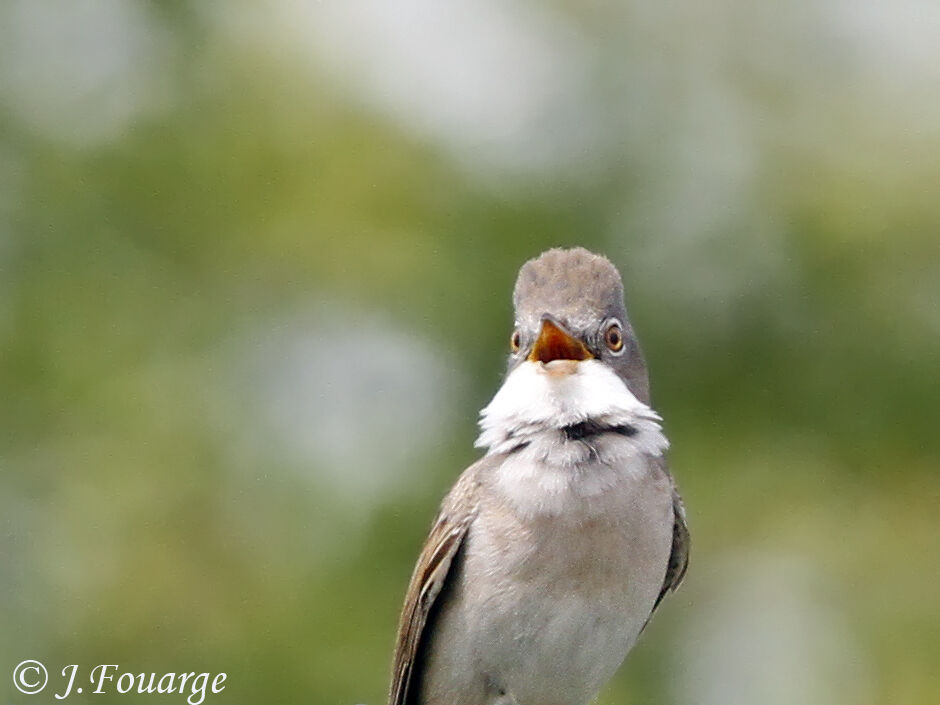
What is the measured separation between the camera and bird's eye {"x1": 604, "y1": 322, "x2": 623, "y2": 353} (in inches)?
279

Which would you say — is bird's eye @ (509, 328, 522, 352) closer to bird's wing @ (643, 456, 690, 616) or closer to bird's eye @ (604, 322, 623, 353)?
bird's eye @ (604, 322, 623, 353)

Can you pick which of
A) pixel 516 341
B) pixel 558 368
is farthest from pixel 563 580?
pixel 516 341

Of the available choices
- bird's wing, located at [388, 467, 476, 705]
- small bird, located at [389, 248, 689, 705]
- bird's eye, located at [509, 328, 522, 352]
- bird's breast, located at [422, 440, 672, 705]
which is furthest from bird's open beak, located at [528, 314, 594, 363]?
bird's wing, located at [388, 467, 476, 705]

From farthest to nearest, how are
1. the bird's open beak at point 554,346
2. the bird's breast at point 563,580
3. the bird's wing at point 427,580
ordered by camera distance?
1. the bird's wing at point 427,580
2. the bird's open beak at point 554,346
3. the bird's breast at point 563,580

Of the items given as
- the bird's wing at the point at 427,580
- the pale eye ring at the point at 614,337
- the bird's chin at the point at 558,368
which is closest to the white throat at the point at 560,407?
the bird's chin at the point at 558,368

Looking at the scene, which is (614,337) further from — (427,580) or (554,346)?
(427,580)

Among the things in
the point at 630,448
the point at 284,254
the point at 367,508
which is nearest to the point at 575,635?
the point at 630,448

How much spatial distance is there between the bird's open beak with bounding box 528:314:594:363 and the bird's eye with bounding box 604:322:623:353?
0.62 ft

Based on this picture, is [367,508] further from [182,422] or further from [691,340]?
[691,340]

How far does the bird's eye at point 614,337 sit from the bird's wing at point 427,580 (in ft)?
2.67

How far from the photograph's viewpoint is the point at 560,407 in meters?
6.72

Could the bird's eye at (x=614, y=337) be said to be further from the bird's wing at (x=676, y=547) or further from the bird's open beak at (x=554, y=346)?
the bird's wing at (x=676, y=547)

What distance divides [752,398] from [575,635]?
22.0 feet

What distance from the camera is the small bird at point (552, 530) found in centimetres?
662
